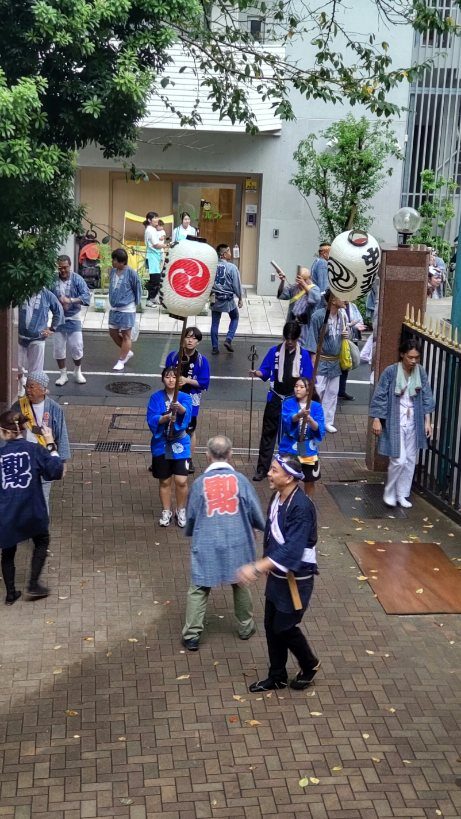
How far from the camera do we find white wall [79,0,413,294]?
22.7 metres

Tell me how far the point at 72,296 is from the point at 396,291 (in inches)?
201

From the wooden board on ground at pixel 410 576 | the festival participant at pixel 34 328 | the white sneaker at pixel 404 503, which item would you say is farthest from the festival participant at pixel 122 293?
the wooden board on ground at pixel 410 576

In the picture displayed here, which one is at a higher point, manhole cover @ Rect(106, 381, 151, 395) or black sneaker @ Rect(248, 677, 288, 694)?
manhole cover @ Rect(106, 381, 151, 395)

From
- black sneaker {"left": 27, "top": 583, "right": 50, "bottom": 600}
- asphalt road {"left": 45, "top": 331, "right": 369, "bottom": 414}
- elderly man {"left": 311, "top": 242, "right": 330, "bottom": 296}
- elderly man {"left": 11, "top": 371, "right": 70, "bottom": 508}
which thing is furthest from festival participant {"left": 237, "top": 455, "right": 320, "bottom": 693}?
elderly man {"left": 311, "top": 242, "right": 330, "bottom": 296}

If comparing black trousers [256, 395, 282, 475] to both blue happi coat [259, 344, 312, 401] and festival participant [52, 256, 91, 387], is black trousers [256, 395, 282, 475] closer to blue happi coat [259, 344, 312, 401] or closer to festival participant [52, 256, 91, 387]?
blue happi coat [259, 344, 312, 401]

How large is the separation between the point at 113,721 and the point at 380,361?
6.24 meters

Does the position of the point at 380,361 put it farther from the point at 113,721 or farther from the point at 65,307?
the point at 113,721

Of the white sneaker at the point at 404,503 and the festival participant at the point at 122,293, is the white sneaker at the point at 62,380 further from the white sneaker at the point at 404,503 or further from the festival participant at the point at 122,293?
the white sneaker at the point at 404,503

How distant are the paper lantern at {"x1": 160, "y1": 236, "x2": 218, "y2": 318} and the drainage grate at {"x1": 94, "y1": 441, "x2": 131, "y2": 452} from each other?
3.37 m

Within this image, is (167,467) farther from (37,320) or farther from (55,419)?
(37,320)

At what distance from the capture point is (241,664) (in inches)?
309

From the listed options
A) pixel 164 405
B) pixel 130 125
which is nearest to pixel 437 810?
pixel 164 405

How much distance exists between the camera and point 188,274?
9648mm

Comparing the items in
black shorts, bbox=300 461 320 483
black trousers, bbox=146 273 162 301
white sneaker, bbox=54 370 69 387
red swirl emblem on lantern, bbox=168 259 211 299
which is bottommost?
white sneaker, bbox=54 370 69 387
